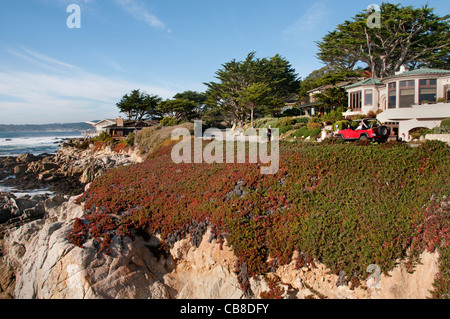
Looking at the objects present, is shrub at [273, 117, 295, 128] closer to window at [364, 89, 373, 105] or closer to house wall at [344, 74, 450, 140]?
window at [364, 89, 373, 105]

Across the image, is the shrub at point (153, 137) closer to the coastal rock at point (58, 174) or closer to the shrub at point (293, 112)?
the coastal rock at point (58, 174)

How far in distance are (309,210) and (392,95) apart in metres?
19.6

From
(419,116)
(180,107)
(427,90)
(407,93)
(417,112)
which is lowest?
(419,116)

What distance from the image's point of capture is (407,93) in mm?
21406

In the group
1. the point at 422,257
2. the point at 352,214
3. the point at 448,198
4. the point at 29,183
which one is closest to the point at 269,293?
the point at 352,214

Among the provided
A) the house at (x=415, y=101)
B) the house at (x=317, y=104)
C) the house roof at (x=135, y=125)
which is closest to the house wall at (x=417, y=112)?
the house at (x=415, y=101)

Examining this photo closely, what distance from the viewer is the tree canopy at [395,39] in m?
28.3

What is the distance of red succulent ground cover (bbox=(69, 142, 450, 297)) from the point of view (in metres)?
6.60

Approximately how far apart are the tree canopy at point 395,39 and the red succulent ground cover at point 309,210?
26.1 metres

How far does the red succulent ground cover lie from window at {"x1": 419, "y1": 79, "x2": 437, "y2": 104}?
605 inches

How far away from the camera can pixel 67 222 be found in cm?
788

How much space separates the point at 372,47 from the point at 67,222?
116ft

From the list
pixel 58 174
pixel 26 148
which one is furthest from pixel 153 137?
pixel 26 148

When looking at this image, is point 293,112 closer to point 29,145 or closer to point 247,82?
point 247,82
